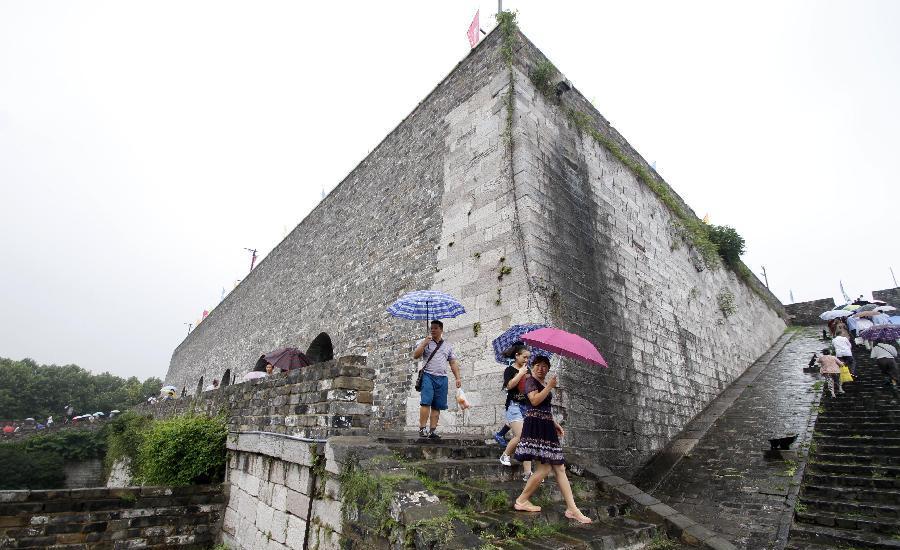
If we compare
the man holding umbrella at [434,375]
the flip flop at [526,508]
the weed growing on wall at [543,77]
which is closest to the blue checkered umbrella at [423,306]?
the man holding umbrella at [434,375]

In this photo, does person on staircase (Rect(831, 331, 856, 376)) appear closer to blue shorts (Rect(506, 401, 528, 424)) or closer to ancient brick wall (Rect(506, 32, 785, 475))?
ancient brick wall (Rect(506, 32, 785, 475))

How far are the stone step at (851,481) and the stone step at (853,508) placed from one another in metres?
0.41

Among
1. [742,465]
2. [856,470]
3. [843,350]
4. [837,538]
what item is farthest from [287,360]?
[843,350]

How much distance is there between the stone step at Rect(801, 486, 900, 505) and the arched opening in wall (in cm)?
988

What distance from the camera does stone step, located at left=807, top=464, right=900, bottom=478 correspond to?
5875mm

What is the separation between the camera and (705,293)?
1236 cm

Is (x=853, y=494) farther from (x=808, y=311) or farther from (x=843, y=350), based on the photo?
(x=808, y=311)

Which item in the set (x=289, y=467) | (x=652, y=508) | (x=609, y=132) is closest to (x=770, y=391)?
(x=609, y=132)

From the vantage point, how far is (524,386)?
4184 millimetres

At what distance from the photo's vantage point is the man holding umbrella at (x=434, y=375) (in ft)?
17.2

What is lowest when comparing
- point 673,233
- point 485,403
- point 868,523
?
point 868,523

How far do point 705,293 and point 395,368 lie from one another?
888 cm

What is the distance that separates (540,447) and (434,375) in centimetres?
165

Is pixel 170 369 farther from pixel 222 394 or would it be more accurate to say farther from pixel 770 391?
pixel 770 391
